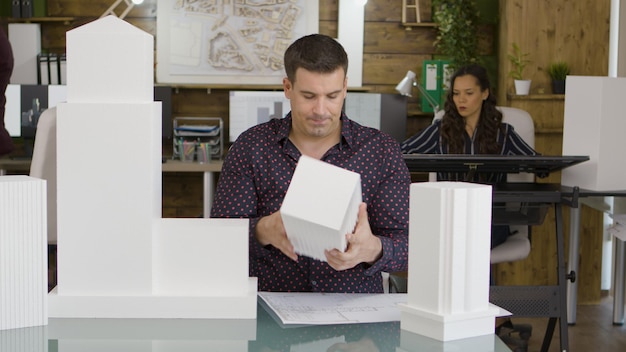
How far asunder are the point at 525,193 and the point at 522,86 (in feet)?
6.53

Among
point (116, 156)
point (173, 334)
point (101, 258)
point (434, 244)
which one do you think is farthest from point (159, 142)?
point (434, 244)

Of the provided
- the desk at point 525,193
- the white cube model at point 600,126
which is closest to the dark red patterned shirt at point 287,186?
the desk at point 525,193

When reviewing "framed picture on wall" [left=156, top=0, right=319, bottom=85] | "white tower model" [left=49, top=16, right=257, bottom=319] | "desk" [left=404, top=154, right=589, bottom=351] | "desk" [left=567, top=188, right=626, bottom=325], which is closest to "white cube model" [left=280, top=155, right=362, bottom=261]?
"white tower model" [left=49, top=16, right=257, bottom=319]

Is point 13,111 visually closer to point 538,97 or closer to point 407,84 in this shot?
point 407,84

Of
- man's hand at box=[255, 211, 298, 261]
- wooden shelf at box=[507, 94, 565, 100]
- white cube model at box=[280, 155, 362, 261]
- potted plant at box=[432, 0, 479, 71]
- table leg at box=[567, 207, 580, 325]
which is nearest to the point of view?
white cube model at box=[280, 155, 362, 261]

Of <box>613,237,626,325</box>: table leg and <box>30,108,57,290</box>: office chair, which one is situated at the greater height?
<box>30,108,57,290</box>: office chair

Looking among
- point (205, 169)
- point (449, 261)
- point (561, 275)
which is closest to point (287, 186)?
point (449, 261)

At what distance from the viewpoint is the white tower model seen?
5.17 ft

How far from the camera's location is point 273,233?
1926mm

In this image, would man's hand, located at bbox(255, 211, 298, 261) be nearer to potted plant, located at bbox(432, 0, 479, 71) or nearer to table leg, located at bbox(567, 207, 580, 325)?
table leg, located at bbox(567, 207, 580, 325)

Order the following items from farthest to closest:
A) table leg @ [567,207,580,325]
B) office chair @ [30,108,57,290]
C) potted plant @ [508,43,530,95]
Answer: potted plant @ [508,43,530,95], table leg @ [567,207,580,325], office chair @ [30,108,57,290]

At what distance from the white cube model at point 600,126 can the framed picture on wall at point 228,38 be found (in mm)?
2580

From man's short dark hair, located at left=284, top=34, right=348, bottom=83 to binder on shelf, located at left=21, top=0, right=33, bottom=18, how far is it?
3.96m

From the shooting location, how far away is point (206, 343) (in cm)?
146
